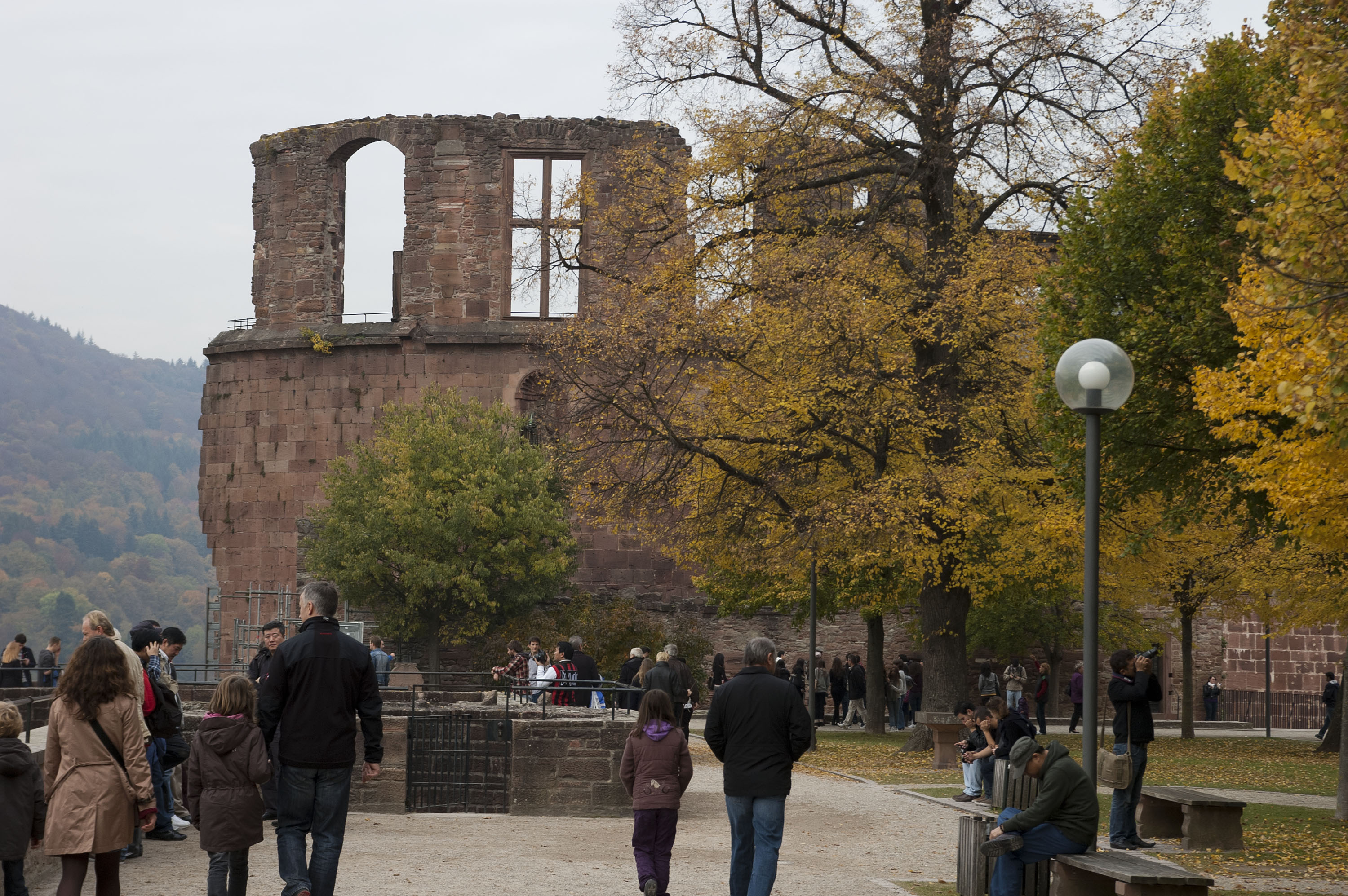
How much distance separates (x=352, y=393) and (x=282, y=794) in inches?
1149

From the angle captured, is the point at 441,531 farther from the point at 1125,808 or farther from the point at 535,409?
the point at 1125,808

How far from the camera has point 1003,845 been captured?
28.1 ft

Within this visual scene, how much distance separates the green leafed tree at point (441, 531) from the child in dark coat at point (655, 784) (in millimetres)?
22531

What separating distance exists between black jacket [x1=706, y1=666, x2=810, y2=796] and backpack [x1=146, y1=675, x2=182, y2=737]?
376 centimetres

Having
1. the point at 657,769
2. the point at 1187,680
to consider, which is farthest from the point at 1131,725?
the point at 1187,680

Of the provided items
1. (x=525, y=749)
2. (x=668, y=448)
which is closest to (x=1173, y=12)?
(x=668, y=448)

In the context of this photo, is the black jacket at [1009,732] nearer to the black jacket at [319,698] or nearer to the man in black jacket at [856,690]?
the black jacket at [319,698]

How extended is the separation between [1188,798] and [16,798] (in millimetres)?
8800

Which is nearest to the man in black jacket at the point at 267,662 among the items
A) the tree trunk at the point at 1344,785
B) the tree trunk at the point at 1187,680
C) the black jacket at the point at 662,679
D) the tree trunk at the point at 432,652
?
the black jacket at the point at 662,679

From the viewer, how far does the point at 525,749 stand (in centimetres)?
1410

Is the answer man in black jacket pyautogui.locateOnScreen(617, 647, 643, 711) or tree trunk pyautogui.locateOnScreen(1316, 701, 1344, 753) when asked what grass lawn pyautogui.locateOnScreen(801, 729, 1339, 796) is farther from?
man in black jacket pyautogui.locateOnScreen(617, 647, 643, 711)

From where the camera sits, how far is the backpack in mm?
10031

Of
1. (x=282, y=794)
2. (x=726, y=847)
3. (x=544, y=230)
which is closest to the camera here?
(x=282, y=794)

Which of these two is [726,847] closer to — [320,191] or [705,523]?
[705,523]
